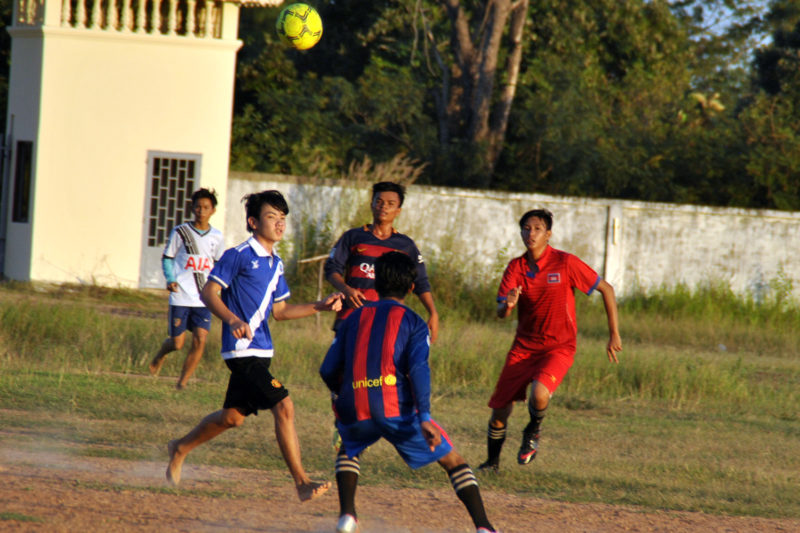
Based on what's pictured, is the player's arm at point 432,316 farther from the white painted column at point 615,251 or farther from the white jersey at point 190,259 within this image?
the white painted column at point 615,251

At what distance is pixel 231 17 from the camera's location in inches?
637

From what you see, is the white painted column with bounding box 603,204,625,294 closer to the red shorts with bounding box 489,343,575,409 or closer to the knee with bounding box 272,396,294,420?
the red shorts with bounding box 489,343,575,409

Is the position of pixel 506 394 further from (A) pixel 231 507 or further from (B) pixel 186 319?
(B) pixel 186 319

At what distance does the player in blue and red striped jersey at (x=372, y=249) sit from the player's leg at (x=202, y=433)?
146cm

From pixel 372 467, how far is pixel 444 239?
10.0 meters

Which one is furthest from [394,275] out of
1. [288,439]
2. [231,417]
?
[231,417]

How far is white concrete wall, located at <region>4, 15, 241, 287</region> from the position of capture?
1585cm

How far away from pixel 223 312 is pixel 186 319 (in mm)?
3915

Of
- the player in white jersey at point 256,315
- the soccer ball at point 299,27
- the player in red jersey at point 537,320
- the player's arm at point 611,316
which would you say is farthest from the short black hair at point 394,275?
the soccer ball at point 299,27

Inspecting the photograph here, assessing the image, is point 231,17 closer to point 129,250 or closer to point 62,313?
point 129,250

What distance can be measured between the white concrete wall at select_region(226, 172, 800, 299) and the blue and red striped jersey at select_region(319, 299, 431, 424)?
11.9m

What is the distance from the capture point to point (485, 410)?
9.19m

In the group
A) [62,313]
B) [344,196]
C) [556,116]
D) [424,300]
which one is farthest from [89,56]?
[424,300]

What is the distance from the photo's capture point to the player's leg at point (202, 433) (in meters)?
5.45
